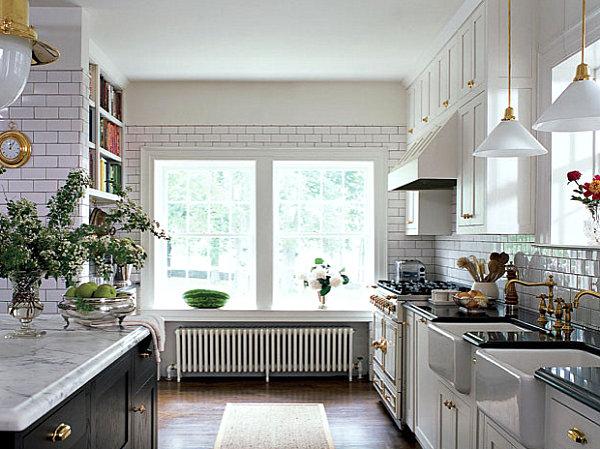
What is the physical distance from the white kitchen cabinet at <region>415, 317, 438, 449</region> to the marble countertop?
188 centimetres

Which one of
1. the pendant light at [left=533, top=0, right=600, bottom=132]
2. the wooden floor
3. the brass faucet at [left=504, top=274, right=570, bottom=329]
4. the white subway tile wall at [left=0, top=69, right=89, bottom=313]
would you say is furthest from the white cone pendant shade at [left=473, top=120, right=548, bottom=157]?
the white subway tile wall at [left=0, top=69, right=89, bottom=313]

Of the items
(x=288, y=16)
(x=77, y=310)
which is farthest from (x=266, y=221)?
(x=77, y=310)

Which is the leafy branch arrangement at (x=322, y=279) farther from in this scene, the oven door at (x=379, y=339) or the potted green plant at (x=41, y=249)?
the potted green plant at (x=41, y=249)

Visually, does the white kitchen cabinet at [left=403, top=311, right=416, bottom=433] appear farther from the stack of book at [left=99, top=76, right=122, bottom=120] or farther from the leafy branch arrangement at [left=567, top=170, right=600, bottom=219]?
the stack of book at [left=99, top=76, right=122, bottom=120]

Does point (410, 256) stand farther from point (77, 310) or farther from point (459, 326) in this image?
point (77, 310)

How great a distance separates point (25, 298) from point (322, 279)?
3.69 m

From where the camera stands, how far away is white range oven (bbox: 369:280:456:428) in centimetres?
434

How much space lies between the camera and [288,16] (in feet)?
13.4

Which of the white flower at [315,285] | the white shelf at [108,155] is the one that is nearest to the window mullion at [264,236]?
the white flower at [315,285]

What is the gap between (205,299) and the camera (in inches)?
229

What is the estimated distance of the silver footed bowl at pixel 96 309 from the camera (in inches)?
101

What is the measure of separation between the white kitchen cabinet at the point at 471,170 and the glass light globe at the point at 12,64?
265 cm

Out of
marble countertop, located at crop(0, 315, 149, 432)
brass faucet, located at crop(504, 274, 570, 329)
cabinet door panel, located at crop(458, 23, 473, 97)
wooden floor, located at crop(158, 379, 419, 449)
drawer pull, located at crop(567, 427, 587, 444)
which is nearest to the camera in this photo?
marble countertop, located at crop(0, 315, 149, 432)

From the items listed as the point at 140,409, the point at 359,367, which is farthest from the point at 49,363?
the point at 359,367
